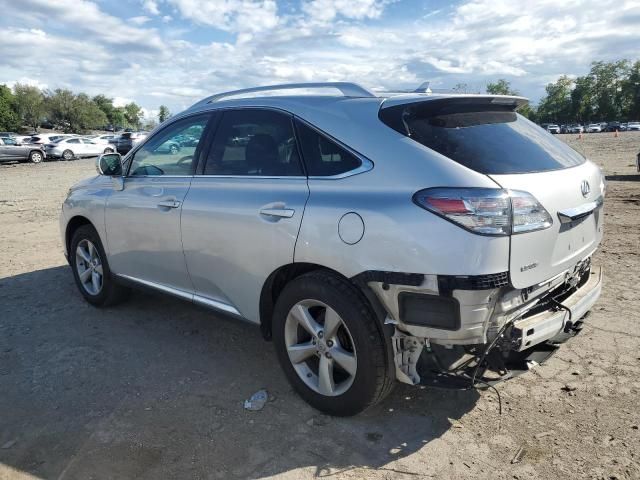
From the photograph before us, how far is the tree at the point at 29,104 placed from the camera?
81.2 m

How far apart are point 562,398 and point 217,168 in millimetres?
2709

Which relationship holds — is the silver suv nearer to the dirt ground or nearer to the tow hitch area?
the tow hitch area

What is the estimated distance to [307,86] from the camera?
339 centimetres

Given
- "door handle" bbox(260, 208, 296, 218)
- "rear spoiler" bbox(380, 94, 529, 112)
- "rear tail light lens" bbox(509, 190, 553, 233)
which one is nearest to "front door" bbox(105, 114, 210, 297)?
"door handle" bbox(260, 208, 296, 218)

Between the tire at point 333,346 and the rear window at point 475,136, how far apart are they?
89 centimetres

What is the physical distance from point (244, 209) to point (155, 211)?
3.47 feet

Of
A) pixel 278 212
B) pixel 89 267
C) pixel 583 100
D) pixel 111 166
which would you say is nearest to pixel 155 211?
pixel 111 166

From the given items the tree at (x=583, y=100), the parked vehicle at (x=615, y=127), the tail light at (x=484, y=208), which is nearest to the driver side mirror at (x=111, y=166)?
the tail light at (x=484, y=208)

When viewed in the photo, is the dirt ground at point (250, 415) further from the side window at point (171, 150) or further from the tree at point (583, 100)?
the tree at point (583, 100)

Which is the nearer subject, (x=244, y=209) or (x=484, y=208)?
(x=484, y=208)

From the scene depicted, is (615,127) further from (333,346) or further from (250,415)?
(250,415)

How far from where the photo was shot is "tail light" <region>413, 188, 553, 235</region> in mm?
2398

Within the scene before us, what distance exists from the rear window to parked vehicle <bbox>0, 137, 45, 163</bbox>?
3194 cm

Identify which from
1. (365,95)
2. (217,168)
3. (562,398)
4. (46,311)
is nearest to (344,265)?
(365,95)
